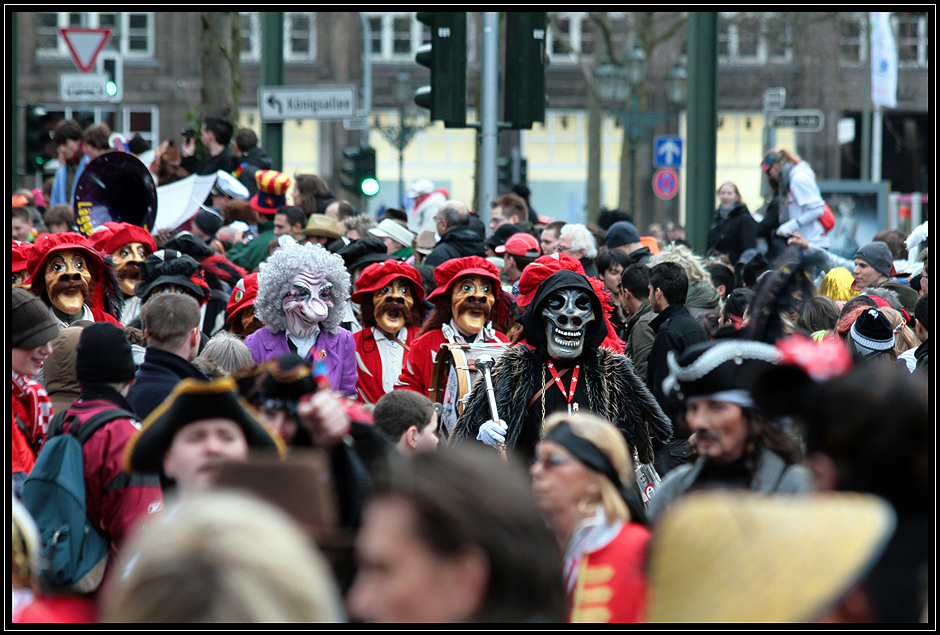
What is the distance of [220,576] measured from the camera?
1.74m

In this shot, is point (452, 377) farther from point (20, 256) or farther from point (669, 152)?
point (669, 152)

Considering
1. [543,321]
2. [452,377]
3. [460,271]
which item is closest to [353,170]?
[460,271]

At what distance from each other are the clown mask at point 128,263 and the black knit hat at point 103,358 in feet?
14.0

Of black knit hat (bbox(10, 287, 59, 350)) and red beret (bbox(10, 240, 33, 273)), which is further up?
red beret (bbox(10, 240, 33, 273))

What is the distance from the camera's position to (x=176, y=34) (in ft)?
132

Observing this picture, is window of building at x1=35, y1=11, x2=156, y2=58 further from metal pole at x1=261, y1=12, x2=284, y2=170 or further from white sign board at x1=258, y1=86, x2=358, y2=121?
white sign board at x1=258, y1=86, x2=358, y2=121

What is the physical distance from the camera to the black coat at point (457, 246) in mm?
8914

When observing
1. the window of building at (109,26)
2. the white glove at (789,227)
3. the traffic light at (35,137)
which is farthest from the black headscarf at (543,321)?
the window of building at (109,26)

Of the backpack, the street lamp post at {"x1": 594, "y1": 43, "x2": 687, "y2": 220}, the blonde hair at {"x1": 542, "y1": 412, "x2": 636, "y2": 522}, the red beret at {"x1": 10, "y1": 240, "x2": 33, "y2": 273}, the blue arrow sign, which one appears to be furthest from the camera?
the street lamp post at {"x1": 594, "y1": 43, "x2": 687, "y2": 220}

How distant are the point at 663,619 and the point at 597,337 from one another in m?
3.98

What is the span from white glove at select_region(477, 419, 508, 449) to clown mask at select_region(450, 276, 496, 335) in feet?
5.23

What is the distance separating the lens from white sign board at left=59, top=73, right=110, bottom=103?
13977 mm

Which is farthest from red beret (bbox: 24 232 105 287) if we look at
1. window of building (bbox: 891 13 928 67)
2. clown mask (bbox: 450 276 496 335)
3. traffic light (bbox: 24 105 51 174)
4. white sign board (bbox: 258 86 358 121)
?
window of building (bbox: 891 13 928 67)

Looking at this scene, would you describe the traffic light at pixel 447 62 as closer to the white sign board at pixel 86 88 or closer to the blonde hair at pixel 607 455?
the white sign board at pixel 86 88
